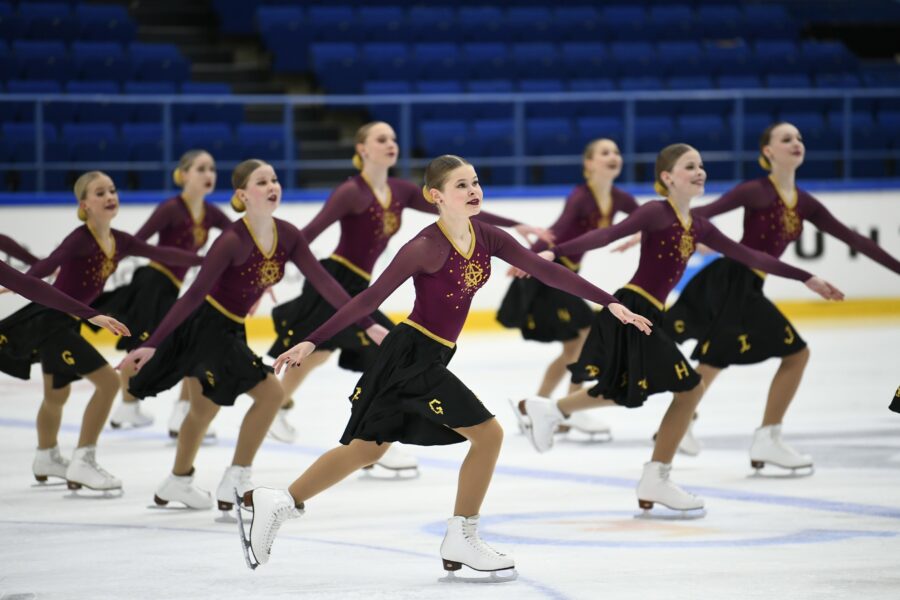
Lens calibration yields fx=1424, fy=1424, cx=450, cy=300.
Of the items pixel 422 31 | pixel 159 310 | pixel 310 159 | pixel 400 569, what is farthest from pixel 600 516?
pixel 422 31

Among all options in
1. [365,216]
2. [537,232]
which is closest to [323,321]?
[365,216]

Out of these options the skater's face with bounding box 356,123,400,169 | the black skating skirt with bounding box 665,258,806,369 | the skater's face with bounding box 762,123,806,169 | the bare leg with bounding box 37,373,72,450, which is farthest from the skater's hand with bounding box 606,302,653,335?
the bare leg with bounding box 37,373,72,450

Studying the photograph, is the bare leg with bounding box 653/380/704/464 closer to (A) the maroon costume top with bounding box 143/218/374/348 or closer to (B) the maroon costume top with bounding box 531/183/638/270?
(A) the maroon costume top with bounding box 143/218/374/348

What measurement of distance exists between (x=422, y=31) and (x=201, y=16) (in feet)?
9.82

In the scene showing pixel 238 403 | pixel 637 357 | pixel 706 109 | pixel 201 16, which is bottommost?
pixel 238 403

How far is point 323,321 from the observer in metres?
7.21

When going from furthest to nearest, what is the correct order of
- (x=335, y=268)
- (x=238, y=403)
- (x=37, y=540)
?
(x=238, y=403)
(x=335, y=268)
(x=37, y=540)

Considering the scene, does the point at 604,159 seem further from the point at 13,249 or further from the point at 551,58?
the point at 551,58

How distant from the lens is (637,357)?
19.6ft

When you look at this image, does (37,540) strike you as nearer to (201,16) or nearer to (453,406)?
(453,406)

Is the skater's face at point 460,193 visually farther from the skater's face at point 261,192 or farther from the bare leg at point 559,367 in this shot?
the bare leg at point 559,367

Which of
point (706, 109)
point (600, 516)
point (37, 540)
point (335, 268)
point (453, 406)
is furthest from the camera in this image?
point (706, 109)

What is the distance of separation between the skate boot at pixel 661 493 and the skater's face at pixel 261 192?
190 cm

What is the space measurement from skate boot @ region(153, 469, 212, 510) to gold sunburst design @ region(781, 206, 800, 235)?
10.2 ft
